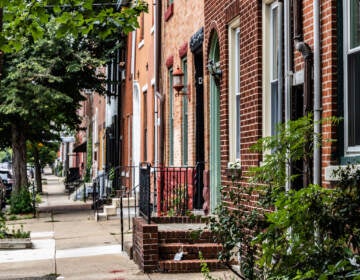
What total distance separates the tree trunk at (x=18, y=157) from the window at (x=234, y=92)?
15.9m

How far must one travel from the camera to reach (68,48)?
2544cm

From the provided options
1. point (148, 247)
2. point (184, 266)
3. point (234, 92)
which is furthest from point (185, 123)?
point (184, 266)

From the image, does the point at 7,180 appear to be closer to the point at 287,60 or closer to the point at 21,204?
the point at 21,204

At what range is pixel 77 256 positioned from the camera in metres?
14.0

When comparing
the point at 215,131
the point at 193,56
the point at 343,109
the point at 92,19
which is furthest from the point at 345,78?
the point at 193,56

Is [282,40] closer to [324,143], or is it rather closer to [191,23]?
[324,143]

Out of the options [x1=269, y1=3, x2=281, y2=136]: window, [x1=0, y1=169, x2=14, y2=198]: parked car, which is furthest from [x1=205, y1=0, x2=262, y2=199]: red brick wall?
[x1=0, y1=169, x2=14, y2=198]: parked car

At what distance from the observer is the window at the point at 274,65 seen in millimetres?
10164

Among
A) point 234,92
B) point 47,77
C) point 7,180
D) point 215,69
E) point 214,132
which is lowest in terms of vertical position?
point 7,180

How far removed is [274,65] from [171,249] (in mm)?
3131

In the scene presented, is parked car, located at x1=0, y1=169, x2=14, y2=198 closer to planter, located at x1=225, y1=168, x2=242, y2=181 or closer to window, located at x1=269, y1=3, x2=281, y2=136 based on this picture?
planter, located at x1=225, y1=168, x2=242, y2=181

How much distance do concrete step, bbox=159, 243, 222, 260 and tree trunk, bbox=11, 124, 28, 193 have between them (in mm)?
16415

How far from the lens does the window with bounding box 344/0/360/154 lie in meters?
7.51

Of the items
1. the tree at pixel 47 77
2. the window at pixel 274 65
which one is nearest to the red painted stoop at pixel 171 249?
the window at pixel 274 65
